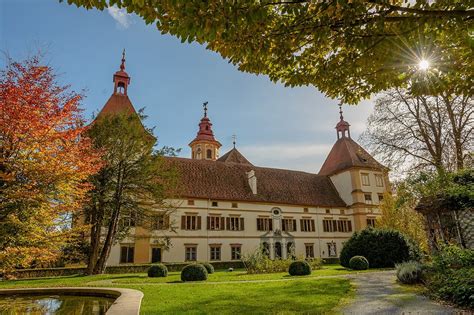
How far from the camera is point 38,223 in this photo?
388 inches

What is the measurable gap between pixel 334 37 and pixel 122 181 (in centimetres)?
2118

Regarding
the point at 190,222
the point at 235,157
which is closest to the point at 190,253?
the point at 190,222

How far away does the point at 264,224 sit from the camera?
35.0m

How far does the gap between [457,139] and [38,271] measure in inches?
1115

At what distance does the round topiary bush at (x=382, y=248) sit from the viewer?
70.2ft

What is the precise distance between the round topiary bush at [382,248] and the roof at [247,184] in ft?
45.6

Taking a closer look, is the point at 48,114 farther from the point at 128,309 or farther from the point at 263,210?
the point at 263,210

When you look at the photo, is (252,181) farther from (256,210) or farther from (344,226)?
(344,226)

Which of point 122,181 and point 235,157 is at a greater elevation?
point 235,157

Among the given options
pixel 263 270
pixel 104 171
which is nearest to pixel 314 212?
pixel 263 270

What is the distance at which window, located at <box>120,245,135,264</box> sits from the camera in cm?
2855

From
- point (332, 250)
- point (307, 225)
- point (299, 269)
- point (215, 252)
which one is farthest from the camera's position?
point (332, 250)

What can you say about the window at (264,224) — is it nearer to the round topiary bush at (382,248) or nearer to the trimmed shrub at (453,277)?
the round topiary bush at (382,248)

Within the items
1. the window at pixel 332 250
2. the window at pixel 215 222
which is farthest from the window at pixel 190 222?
the window at pixel 332 250
